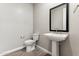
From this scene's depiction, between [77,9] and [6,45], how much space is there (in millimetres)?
1756

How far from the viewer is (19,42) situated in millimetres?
1774

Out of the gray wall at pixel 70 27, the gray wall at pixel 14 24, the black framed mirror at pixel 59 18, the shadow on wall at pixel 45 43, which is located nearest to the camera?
the gray wall at pixel 70 27

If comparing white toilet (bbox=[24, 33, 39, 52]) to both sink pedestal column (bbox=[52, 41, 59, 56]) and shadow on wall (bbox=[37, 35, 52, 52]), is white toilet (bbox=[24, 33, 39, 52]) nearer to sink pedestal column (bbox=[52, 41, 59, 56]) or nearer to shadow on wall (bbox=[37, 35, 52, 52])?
shadow on wall (bbox=[37, 35, 52, 52])

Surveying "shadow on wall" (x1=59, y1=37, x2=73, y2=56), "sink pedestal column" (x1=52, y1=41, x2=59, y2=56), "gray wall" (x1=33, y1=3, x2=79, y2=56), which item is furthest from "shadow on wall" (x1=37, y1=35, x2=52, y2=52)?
"shadow on wall" (x1=59, y1=37, x2=73, y2=56)

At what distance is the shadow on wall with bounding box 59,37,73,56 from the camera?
57.5 inches

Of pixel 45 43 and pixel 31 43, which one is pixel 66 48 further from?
pixel 31 43

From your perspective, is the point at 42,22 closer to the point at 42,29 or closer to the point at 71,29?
the point at 42,29

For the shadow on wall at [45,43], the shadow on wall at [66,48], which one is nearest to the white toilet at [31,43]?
the shadow on wall at [45,43]

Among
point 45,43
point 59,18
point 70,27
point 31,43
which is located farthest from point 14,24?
point 70,27

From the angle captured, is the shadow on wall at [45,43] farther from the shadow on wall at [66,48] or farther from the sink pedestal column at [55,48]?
the shadow on wall at [66,48]

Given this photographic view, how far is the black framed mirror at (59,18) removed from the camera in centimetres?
146

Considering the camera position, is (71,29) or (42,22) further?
(42,22)

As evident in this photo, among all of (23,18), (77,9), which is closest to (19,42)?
(23,18)

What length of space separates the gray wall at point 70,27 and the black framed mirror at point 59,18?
0.08 meters
